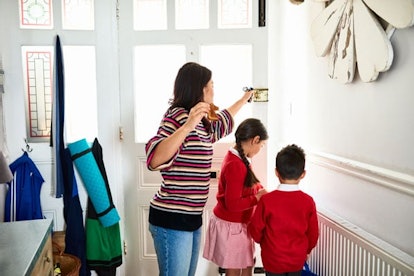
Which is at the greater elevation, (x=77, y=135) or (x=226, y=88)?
(x=226, y=88)

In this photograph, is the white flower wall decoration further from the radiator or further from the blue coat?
the blue coat

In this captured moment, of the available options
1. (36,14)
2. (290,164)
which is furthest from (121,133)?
(290,164)

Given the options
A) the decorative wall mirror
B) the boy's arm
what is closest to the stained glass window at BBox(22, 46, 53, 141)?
the boy's arm

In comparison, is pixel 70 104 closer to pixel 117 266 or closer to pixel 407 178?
pixel 117 266

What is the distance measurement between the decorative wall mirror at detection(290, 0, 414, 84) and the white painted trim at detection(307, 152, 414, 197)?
328mm

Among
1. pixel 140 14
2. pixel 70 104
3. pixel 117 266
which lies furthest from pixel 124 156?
pixel 140 14

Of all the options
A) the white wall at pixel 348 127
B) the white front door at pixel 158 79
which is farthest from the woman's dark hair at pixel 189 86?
the white front door at pixel 158 79

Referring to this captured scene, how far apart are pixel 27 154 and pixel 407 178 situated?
1980 mm

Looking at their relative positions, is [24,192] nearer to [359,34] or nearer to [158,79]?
[158,79]

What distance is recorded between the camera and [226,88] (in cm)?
209

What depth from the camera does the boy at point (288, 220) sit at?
136cm

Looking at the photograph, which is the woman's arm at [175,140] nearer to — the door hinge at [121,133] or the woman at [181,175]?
the woman at [181,175]

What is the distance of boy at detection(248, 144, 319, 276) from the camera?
136 cm

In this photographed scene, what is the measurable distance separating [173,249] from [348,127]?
89 centimetres
